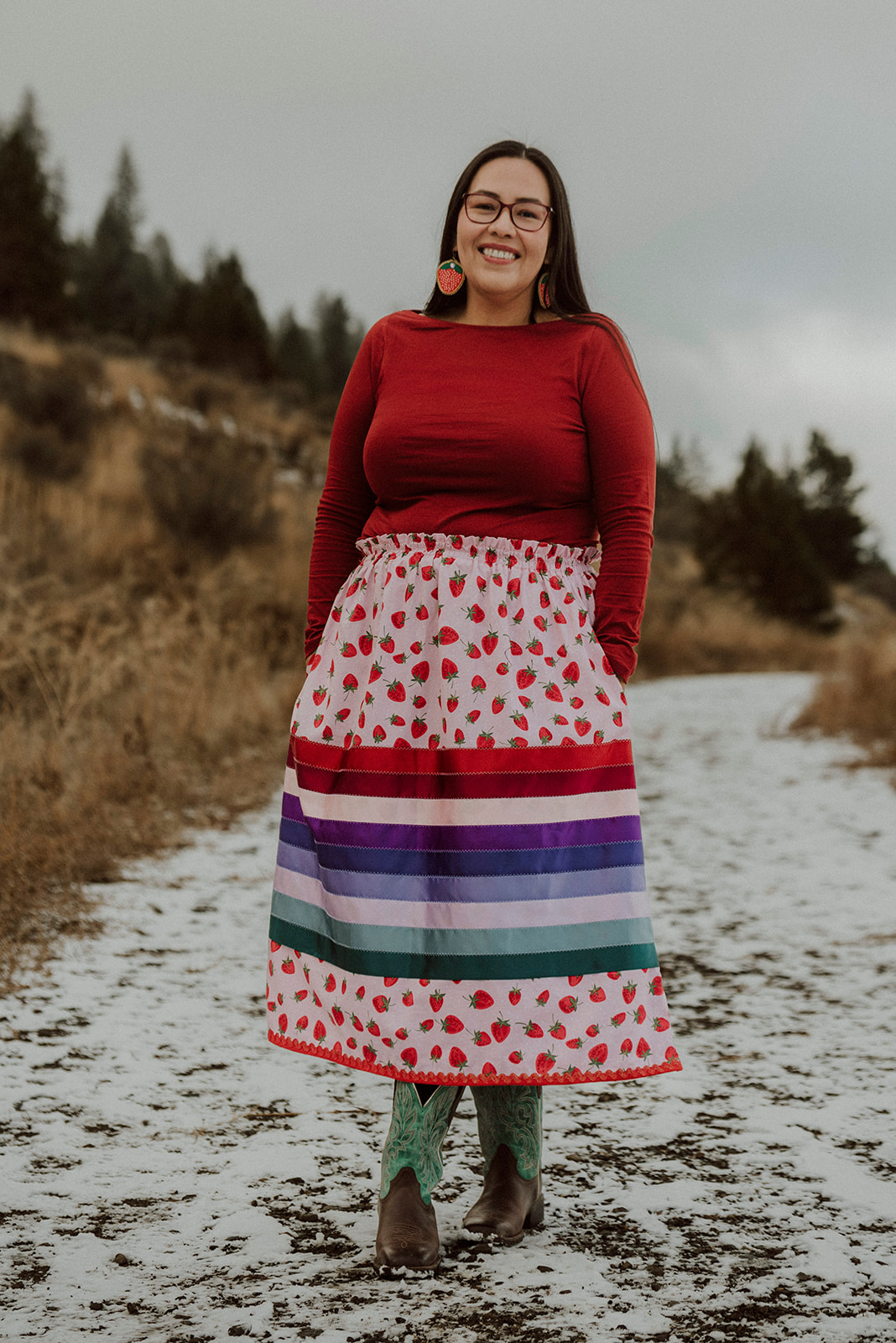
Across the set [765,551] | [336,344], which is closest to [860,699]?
[765,551]

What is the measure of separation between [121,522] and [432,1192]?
9759mm

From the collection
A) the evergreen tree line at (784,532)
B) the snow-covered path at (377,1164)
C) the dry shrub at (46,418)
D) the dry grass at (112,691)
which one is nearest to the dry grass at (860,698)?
the dry grass at (112,691)

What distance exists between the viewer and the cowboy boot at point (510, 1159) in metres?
2.00

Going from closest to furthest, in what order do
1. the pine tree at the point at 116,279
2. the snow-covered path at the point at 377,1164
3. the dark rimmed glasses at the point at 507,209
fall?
1. the snow-covered path at the point at 377,1164
2. the dark rimmed glasses at the point at 507,209
3. the pine tree at the point at 116,279

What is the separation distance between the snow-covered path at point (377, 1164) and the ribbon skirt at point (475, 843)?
33cm

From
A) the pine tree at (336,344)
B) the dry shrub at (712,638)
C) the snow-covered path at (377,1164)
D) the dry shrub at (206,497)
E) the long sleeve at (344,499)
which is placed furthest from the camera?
the pine tree at (336,344)

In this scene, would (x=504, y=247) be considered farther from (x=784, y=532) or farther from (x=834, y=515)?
(x=834, y=515)

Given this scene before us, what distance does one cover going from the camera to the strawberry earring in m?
2.15

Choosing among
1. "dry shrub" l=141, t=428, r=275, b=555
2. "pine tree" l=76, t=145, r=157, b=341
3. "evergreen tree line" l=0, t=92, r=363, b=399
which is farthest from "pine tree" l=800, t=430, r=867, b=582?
"dry shrub" l=141, t=428, r=275, b=555

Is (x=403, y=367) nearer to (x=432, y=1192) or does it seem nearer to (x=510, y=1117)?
(x=510, y=1117)

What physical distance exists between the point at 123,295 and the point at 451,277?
3481 cm

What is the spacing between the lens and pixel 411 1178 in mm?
1932

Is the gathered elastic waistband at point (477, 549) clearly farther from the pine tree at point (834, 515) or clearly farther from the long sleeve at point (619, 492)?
the pine tree at point (834, 515)

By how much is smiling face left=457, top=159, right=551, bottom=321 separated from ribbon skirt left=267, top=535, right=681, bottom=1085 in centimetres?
45
